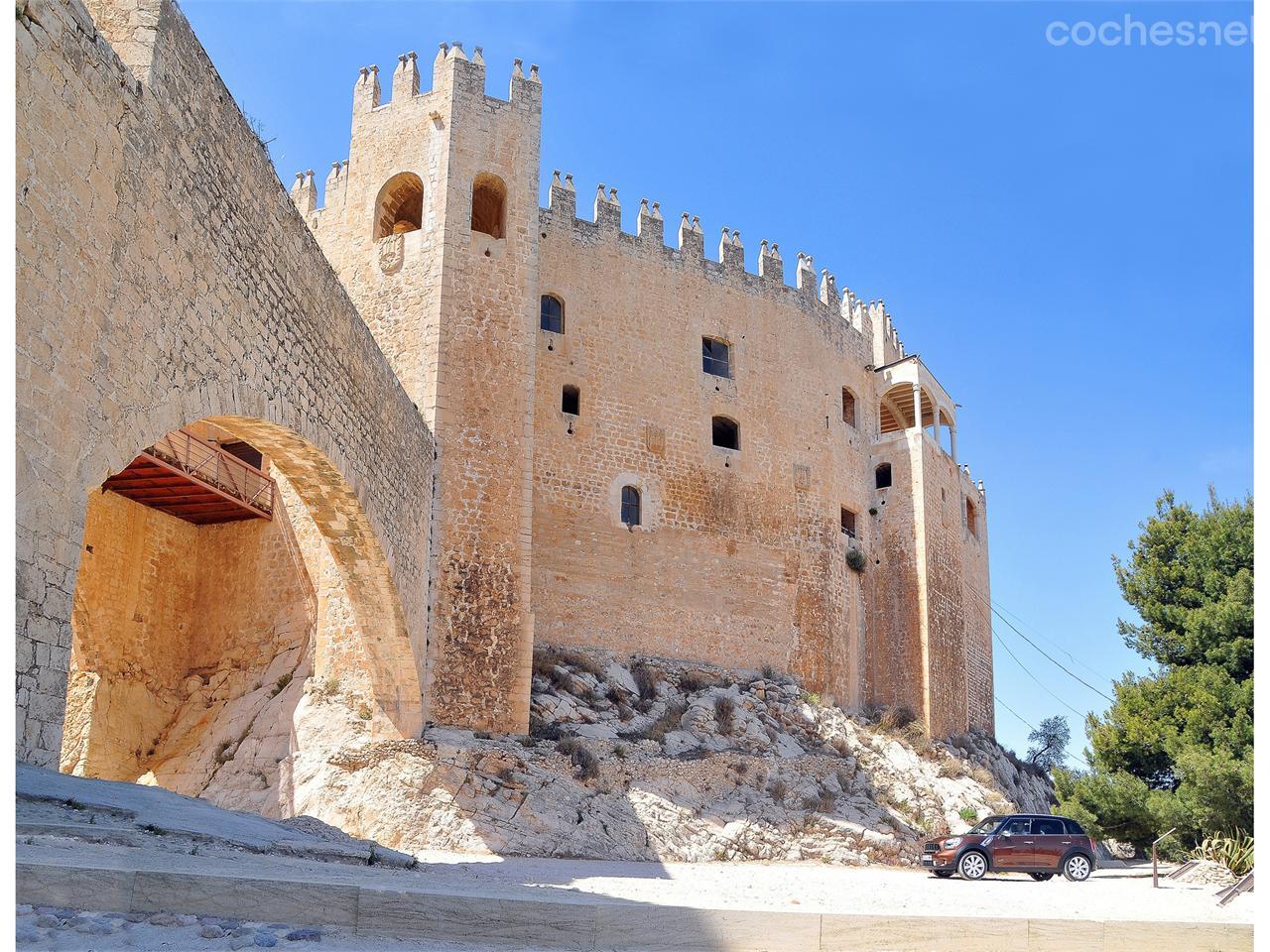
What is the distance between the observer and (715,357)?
23.9 metres

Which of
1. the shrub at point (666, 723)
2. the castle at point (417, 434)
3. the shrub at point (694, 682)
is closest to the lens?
the castle at point (417, 434)

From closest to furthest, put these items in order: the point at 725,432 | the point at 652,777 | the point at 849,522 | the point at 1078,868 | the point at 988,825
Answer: the point at 1078,868
the point at 988,825
the point at 652,777
the point at 725,432
the point at 849,522

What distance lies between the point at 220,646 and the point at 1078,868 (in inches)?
471

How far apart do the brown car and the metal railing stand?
1053 cm

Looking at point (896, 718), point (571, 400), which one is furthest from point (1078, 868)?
point (571, 400)

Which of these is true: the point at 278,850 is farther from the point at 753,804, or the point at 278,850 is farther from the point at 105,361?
the point at 753,804

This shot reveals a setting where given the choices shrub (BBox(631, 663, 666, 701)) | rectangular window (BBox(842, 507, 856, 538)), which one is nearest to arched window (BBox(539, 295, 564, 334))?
shrub (BBox(631, 663, 666, 701))

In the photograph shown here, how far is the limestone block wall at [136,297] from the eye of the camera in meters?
6.62

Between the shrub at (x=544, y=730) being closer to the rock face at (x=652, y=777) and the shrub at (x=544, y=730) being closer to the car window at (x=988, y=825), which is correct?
the rock face at (x=652, y=777)

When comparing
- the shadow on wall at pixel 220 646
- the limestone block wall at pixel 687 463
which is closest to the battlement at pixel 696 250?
the limestone block wall at pixel 687 463

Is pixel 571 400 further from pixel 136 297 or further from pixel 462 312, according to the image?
pixel 136 297

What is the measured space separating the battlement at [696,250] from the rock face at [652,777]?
→ 780 centimetres

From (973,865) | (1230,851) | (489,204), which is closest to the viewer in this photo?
(1230,851)

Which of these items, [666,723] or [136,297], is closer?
[136,297]
